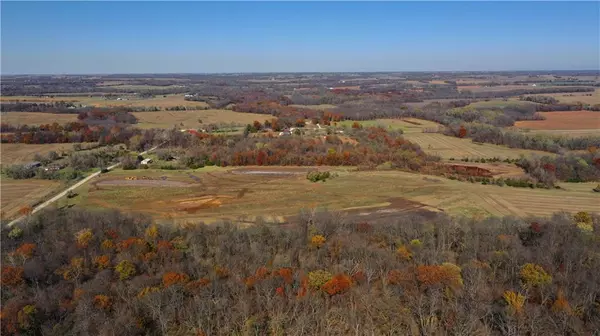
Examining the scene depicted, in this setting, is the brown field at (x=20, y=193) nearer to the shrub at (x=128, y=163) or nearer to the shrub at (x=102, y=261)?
the shrub at (x=128, y=163)

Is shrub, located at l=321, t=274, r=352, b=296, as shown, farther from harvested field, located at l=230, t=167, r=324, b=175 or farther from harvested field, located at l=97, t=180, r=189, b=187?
harvested field, located at l=230, t=167, r=324, b=175

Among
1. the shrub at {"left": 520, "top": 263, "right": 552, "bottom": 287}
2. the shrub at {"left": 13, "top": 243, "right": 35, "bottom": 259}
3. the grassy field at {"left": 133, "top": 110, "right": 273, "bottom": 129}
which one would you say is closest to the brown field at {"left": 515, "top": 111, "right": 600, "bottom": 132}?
the grassy field at {"left": 133, "top": 110, "right": 273, "bottom": 129}

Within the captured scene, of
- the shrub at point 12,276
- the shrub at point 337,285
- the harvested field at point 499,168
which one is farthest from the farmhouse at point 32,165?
the harvested field at point 499,168

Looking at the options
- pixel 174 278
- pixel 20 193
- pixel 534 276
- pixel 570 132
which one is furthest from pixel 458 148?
pixel 20 193

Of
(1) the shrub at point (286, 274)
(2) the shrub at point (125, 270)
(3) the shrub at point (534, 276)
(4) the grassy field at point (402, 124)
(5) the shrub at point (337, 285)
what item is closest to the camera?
(5) the shrub at point (337, 285)

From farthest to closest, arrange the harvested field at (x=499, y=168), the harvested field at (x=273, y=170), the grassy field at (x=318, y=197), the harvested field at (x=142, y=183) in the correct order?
the harvested field at (x=273, y=170) → the harvested field at (x=499, y=168) → the harvested field at (x=142, y=183) → the grassy field at (x=318, y=197)

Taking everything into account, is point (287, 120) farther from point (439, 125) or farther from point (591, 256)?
point (591, 256)
